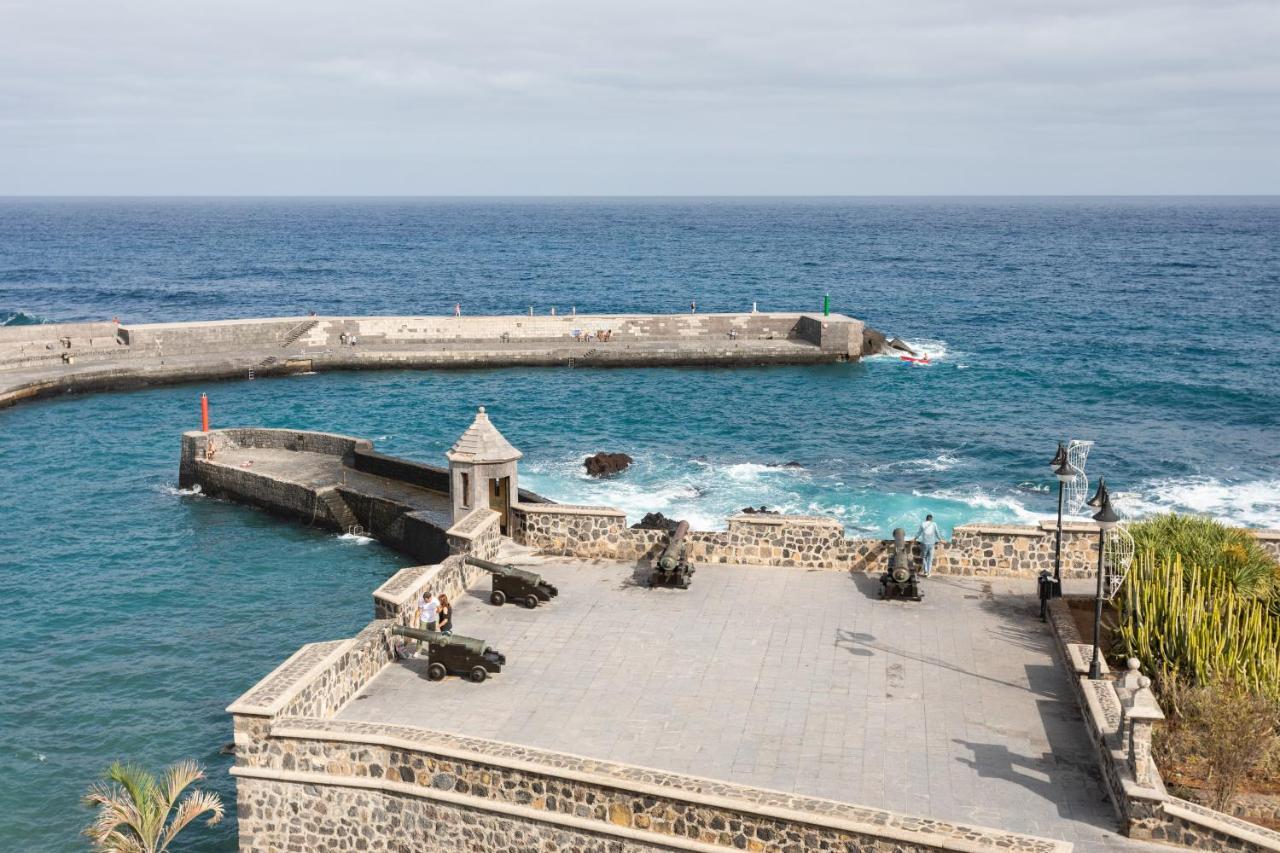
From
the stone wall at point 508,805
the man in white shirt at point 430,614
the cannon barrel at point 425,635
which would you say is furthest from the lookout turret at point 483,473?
the stone wall at point 508,805

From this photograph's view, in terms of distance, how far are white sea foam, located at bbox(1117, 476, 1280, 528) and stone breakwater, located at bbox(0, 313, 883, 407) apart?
25.1 m

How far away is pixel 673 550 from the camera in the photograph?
20.0 m

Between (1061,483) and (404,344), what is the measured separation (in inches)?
1971

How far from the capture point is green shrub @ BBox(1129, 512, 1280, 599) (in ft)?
58.2

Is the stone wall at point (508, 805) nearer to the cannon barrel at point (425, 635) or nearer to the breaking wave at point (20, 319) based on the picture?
the cannon barrel at point (425, 635)

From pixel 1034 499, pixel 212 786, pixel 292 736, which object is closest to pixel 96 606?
pixel 212 786

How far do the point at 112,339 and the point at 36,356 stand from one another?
4082 millimetres

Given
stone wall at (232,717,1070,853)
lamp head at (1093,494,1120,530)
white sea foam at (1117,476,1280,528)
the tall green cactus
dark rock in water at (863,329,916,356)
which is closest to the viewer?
stone wall at (232,717,1070,853)

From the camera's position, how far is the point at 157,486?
3903 centimetres

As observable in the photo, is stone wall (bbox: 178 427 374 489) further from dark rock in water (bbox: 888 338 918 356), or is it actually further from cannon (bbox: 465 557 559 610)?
dark rock in water (bbox: 888 338 918 356)

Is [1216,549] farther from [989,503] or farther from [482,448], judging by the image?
[989,503]

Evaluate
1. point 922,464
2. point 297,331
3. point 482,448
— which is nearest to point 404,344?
point 297,331

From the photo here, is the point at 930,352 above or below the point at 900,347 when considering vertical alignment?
below

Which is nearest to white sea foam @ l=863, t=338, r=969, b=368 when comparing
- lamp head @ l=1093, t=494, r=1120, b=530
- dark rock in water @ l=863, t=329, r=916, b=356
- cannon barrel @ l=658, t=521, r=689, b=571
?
dark rock in water @ l=863, t=329, r=916, b=356
